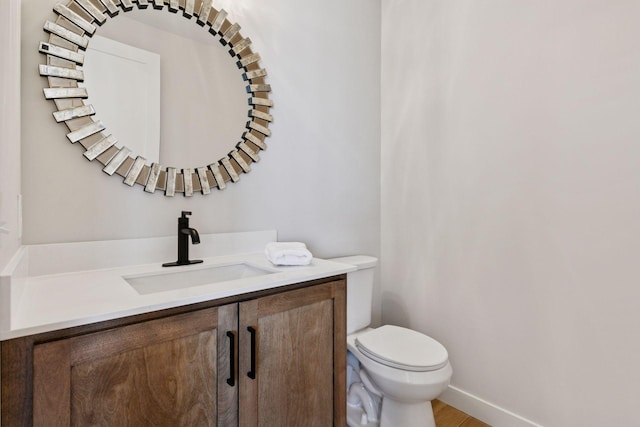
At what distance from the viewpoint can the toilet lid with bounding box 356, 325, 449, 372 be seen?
138cm

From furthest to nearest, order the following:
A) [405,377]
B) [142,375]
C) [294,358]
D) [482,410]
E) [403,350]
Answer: [482,410], [403,350], [405,377], [294,358], [142,375]

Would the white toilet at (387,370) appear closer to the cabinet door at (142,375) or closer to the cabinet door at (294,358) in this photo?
the cabinet door at (294,358)

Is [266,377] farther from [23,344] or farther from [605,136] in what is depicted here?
[605,136]

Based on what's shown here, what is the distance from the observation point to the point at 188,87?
4.67 ft

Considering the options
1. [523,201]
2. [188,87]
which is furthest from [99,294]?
[523,201]

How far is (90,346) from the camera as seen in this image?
74cm

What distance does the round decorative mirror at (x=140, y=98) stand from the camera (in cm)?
113

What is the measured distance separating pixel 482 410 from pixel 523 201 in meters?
1.12

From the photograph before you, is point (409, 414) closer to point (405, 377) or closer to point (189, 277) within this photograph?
point (405, 377)

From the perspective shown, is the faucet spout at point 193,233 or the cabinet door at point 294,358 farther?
the faucet spout at point 193,233

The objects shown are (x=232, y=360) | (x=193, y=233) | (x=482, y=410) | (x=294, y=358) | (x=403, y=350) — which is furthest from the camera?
(x=482, y=410)

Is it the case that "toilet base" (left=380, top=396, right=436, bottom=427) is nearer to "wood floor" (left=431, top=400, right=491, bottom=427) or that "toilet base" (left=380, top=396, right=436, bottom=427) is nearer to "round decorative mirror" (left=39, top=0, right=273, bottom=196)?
"wood floor" (left=431, top=400, right=491, bottom=427)

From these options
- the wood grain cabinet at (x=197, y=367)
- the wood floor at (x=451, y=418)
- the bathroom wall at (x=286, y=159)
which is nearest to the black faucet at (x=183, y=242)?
the bathroom wall at (x=286, y=159)

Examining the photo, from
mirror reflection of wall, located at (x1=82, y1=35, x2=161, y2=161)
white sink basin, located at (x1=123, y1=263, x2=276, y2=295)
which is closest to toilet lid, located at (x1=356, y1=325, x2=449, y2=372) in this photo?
white sink basin, located at (x1=123, y1=263, x2=276, y2=295)
